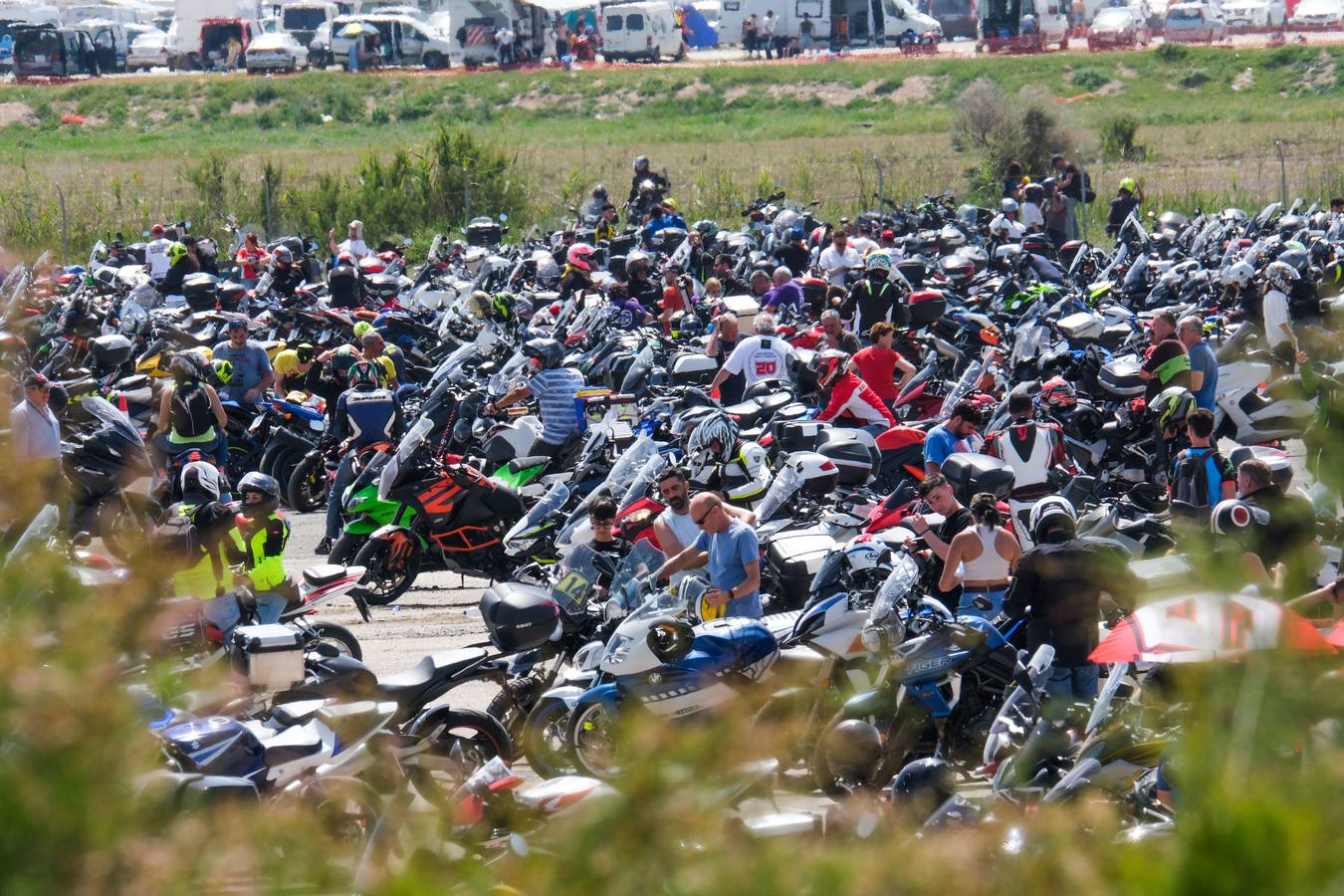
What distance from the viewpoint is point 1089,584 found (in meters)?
7.73

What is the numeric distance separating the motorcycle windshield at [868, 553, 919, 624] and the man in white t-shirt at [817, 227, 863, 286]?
13.5m

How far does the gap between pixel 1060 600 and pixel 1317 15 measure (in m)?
56.7

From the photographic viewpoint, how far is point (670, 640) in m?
7.48

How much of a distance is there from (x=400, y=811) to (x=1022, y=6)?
190ft

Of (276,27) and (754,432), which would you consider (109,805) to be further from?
(276,27)

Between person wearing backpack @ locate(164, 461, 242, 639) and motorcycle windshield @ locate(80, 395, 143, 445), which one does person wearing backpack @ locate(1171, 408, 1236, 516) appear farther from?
motorcycle windshield @ locate(80, 395, 143, 445)

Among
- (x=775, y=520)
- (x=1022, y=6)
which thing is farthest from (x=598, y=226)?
(x=1022, y=6)

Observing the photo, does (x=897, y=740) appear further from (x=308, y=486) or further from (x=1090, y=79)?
(x=1090, y=79)

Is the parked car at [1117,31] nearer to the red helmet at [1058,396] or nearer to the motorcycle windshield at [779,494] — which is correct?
the red helmet at [1058,396]

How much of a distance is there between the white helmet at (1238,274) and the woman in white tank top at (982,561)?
9.06 meters

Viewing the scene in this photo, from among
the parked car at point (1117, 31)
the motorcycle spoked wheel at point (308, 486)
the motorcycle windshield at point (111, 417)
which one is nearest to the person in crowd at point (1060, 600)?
the motorcycle windshield at point (111, 417)

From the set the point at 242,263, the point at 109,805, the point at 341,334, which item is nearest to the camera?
the point at 109,805

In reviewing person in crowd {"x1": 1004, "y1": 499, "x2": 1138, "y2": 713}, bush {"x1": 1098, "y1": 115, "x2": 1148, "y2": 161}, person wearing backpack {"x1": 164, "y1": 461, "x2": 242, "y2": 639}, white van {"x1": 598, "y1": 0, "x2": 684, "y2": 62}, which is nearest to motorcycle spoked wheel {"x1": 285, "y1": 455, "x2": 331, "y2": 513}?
person wearing backpack {"x1": 164, "y1": 461, "x2": 242, "y2": 639}

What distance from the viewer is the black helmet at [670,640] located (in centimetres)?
747
